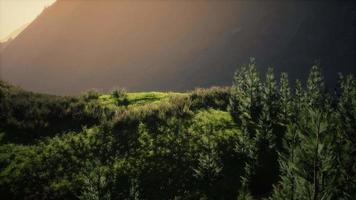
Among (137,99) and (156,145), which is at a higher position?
(137,99)

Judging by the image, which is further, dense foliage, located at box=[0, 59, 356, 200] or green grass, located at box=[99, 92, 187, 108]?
green grass, located at box=[99, 92, 187, 108]

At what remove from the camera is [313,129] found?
12.5 metres

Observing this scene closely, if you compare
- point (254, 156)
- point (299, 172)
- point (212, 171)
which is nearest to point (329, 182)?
point (299, 172)

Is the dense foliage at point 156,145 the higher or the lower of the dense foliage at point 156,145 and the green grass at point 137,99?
the lower

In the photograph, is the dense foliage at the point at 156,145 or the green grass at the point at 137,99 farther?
the green grass at the point at 137,99

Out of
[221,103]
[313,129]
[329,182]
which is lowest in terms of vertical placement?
[329,182]

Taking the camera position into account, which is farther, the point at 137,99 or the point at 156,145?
the point at 137,99

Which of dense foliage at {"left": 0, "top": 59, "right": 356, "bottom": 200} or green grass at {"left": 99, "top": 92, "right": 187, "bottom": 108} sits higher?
green grass at {"left": 99, "top": 92, "right": 187, "bottom": 108}

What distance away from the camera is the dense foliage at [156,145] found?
2292 cm

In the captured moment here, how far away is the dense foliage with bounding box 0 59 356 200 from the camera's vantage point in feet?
75.2

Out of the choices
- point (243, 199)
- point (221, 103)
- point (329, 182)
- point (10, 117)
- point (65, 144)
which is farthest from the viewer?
point (221, 103)

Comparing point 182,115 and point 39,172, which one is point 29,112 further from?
point 182,115

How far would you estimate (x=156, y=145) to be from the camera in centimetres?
2942

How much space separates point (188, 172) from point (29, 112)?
16.4 m
